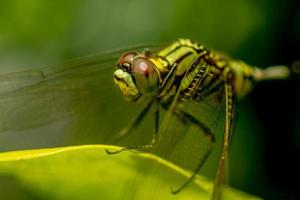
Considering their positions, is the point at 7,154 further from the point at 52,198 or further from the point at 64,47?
the point at 64,47

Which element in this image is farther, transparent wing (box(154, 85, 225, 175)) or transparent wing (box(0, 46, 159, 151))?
transparent wing (box(0, 46, 159, 151))

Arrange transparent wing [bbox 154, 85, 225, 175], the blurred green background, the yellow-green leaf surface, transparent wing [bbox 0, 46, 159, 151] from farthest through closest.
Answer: the blurred green background → transparent wing [bbox 0, 46, 159, 151] → transparent wing [bbox 154, 85, 225, 175] → the yellow-green leaf surface

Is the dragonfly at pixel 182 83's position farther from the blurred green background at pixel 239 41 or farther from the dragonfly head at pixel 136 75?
the blurred green background at pixel 239 41

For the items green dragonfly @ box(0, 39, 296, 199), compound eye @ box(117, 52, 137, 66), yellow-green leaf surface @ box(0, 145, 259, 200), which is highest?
compound eye @ box(117, 52, 137, 66)

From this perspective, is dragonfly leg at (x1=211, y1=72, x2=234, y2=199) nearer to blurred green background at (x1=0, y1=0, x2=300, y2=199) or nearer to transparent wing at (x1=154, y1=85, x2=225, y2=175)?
transparent wing at (x1=154, y1=85, x2=225, y2=175)

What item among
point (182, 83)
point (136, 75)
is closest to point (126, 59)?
point (136, 75)

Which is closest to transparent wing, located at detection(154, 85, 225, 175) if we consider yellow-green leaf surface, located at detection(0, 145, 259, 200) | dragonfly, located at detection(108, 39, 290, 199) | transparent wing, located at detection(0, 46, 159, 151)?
dragonfly, located at detection(108, 39, 290, 199)

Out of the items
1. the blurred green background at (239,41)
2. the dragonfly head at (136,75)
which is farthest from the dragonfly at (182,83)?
the blurred green background at (239,41)

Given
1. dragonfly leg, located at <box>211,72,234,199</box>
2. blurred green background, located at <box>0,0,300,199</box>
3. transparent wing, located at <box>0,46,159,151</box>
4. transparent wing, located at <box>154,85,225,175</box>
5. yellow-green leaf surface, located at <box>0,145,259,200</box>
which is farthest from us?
blurred green background, located at <box>0,0,300,199</box>
